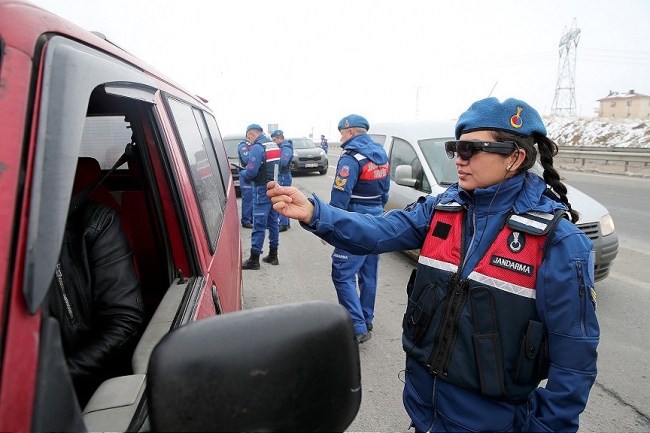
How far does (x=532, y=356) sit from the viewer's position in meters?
1.44

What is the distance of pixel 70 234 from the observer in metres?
1.66

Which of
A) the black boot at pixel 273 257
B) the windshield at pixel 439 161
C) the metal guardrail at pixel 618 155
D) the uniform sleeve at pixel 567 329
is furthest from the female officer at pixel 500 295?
the metal guardrail at pixel 618 155

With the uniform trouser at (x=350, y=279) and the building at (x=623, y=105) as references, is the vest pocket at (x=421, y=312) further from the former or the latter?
the building at (x=623, y=105)

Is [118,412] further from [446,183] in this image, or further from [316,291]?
[446,183]

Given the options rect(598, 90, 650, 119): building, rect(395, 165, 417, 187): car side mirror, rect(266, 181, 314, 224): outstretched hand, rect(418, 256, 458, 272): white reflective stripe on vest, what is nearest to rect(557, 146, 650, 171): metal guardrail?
rect(395, 165, 417, 187): car side mirror

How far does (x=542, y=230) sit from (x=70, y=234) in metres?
1.73

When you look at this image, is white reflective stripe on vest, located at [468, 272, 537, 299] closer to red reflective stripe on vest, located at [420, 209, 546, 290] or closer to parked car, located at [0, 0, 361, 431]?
red reflective stripe on vest, located at [420, 209, 546, 290]

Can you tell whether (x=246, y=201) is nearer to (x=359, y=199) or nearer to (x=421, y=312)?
(x=359, y=199)

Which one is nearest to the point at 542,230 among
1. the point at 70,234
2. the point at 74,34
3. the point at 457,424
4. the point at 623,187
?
the point at 457,424

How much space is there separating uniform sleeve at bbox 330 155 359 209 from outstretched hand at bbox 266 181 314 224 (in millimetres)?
2016

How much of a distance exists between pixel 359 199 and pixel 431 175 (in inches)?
58.4

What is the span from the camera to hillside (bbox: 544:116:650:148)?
28812 mm

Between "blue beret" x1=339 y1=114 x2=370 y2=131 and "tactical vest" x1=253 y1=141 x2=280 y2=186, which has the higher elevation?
"blue beret" x1=339 y1=114 x2=370 y2=131

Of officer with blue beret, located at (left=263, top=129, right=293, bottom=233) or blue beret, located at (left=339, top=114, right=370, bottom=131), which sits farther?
officer with blue beret, located at (left=263, top=129, right=293, bottom=233)
